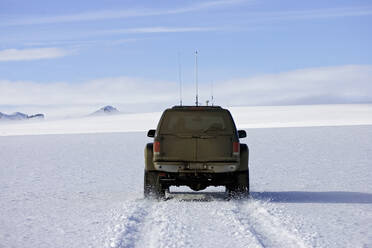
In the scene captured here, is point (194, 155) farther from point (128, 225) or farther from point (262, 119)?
point (262, 119)

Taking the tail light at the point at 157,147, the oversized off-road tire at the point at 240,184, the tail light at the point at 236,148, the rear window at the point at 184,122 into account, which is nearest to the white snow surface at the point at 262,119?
the oversized off-road tire at the point at 240,184

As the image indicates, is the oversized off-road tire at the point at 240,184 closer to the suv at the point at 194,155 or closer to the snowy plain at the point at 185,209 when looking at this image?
the suv at the point at 194,155

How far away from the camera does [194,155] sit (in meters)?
11.0

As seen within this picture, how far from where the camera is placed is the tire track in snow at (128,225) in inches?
285

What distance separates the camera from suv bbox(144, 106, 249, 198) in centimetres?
1094

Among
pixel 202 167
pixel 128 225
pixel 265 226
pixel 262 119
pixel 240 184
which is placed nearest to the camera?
pixel 265 226

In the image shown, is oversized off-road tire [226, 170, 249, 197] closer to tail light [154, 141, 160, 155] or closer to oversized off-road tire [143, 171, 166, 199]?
oversized off-road tire [143, 171, 166, 199]

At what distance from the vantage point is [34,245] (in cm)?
737

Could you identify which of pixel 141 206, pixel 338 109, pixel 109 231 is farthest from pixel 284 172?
pixel 338 109

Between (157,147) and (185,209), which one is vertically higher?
(157,147)

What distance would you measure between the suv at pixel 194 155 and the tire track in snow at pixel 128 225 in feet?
2.06

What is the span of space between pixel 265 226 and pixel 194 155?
9.61 ft

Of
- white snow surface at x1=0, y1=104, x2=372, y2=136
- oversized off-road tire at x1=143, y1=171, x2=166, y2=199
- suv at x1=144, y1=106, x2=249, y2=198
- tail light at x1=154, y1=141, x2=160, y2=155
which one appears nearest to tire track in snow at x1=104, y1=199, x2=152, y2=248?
oversized off-road tire at x1=143, y1=171, x2=166, y2=199

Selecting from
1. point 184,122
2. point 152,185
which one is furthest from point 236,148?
point 152,185
